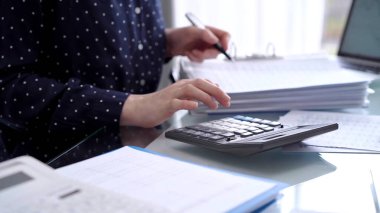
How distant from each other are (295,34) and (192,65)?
2.16ft

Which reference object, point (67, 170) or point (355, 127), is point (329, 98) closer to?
point (355, 127)

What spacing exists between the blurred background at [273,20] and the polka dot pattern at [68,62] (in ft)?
2.03

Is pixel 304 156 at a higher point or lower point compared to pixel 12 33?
lower

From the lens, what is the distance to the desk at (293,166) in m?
0.47

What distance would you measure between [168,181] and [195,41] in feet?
2.25

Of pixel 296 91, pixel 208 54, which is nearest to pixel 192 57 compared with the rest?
pixel 208 54

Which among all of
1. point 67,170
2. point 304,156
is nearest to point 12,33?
point 67,170

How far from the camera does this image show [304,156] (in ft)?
2.00

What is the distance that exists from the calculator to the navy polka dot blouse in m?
0.17

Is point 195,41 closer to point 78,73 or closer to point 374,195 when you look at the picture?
point 78,73

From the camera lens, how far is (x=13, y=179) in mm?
452

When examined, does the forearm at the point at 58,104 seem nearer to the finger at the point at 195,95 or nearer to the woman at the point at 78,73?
the woman at the point at 78,73

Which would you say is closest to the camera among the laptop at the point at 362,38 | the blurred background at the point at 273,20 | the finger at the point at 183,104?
the finger at the point at 183,104

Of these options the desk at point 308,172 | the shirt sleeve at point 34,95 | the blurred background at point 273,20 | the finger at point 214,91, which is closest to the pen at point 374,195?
the desk at point 308,172
